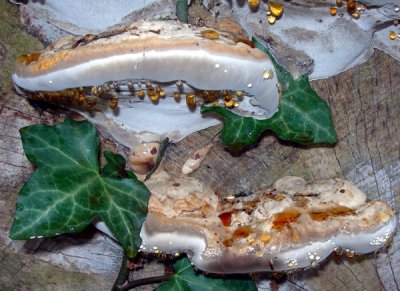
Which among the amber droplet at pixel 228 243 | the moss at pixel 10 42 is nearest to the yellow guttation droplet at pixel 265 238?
the amber droplet at pixel 228 243

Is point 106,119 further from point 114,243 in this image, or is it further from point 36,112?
point 114,243

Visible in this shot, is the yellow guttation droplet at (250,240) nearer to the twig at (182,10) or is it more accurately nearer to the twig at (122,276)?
the twig at (122,276)

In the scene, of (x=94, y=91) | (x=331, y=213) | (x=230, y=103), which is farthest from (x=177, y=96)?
(x=331, y=213)

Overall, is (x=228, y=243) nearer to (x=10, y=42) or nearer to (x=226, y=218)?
(x=226, y=218)

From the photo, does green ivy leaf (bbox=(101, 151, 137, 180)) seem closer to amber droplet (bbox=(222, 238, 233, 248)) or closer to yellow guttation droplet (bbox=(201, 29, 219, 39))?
amber droplet (bbox=(222, 238, 233, 248))

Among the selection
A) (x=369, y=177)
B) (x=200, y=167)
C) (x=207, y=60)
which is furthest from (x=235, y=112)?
(x=369, y=177)
